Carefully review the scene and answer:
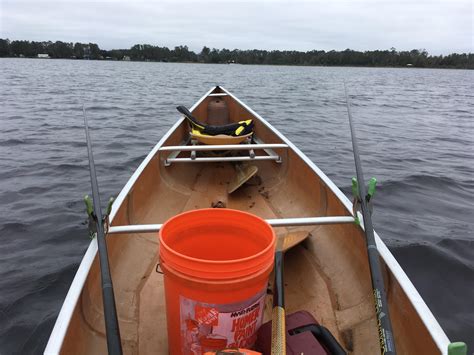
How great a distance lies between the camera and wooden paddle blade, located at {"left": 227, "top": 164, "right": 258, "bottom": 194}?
182 inches

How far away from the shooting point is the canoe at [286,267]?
2.04m

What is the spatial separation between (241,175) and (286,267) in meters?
1.91

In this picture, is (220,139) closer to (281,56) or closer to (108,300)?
(108,300)

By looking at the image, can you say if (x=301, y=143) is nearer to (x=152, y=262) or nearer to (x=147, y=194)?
(x=147, y=194)

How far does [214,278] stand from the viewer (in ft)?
5.36

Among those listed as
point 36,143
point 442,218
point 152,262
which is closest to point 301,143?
point 442,218

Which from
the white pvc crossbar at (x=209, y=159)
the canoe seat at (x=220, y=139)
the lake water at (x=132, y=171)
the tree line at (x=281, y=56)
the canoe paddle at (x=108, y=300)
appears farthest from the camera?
the tree line at (x=281, y=56)

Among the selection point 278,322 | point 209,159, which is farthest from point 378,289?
point 209,159

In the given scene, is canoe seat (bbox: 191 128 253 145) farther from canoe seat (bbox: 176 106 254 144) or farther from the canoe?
the canoe

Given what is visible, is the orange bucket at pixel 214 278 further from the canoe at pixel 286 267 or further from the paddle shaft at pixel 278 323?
the canoe at pixel 286 267

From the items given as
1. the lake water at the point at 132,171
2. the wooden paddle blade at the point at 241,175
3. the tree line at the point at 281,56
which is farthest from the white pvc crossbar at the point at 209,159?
the tree line at the point at 281,56

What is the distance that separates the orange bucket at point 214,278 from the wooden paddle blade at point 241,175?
8.15 ft

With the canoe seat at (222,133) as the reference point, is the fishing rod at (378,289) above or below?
below

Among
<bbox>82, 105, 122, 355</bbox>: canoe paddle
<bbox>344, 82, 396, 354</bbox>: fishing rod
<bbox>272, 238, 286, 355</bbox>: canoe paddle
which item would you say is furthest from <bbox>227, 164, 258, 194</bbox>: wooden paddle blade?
<bbox>82, 105, 122, 355</bbox>: canoe paddle
